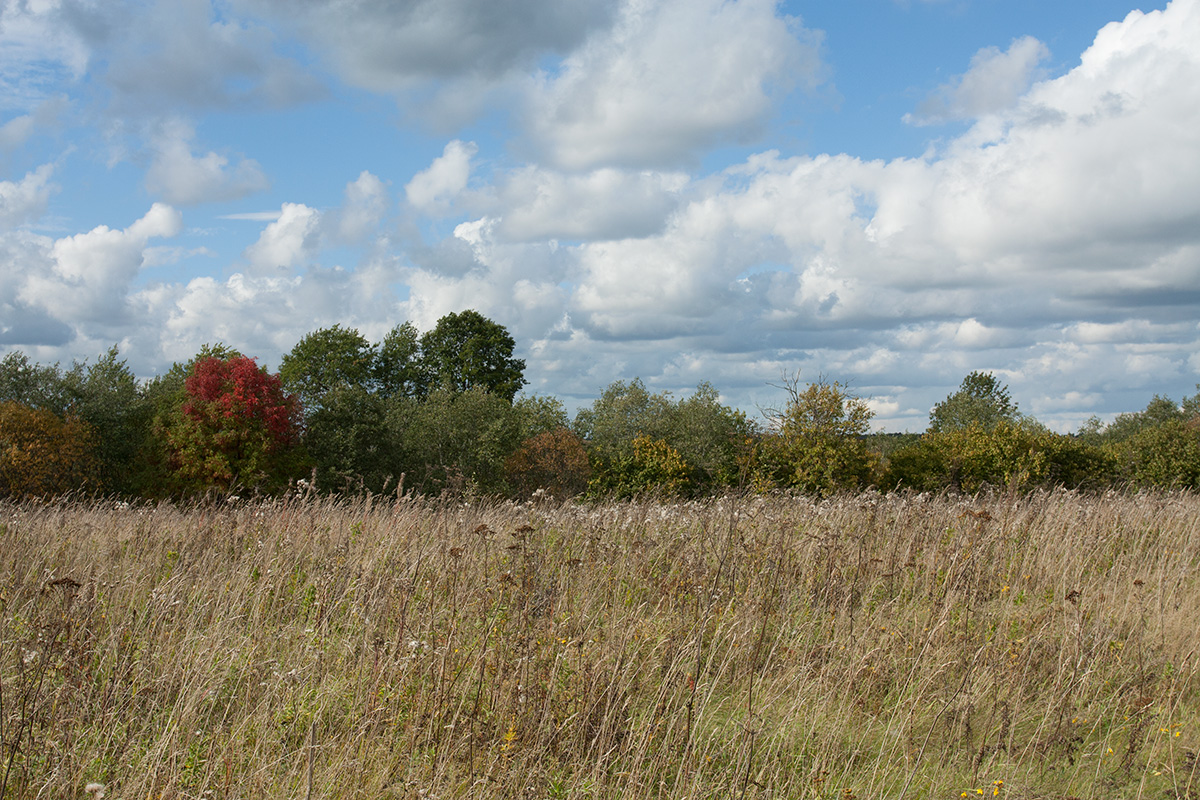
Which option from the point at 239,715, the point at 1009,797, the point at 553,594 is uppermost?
the point at 553,594

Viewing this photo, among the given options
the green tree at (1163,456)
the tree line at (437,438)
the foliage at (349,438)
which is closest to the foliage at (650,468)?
the tree line at (437,438)

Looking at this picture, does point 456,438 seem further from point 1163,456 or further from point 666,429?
point 1163,456

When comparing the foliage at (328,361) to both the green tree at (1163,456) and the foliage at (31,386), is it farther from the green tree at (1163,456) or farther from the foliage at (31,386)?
the green tree at (1163,456)

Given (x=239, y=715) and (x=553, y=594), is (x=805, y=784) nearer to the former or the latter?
(x=553, y=594)

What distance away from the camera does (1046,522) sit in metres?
8.31

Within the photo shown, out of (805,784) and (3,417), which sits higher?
(3,417)

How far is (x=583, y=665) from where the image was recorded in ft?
13.2

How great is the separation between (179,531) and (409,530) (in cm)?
240

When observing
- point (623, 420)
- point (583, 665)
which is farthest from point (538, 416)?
point (583, 665)

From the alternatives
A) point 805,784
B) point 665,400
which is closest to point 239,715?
point 805,784

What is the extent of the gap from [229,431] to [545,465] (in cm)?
1533

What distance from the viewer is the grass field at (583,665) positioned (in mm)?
3525

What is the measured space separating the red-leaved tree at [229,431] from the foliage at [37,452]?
3.81m

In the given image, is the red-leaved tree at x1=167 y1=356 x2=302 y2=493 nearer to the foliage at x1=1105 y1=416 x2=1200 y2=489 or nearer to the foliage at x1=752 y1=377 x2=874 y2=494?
the foliage at x1=752 y1=377 x2=874 y2=494
